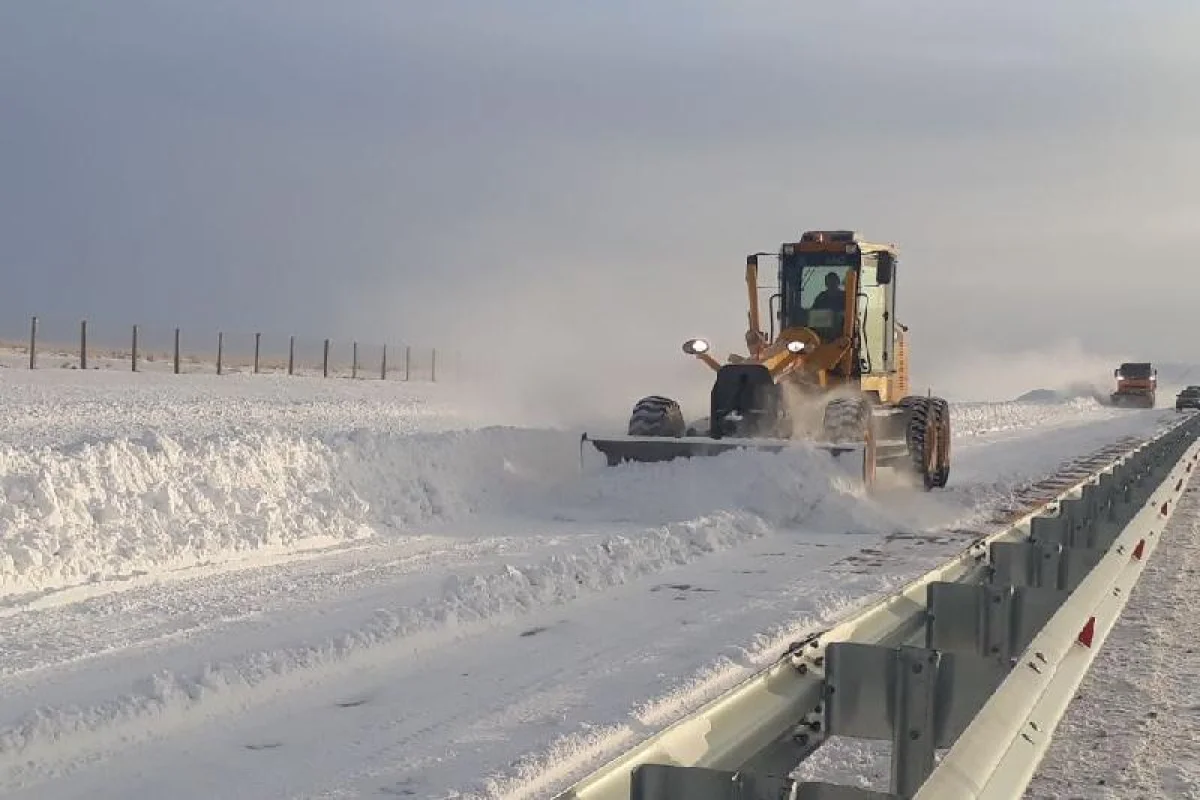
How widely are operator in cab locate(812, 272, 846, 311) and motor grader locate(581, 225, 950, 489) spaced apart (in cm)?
1

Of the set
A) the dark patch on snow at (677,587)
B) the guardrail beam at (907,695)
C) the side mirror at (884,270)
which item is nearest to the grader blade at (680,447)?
the side mirror at (884,270)

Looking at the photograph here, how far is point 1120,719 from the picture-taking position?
5.80 meters

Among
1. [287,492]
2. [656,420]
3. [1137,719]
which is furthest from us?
[656,420]

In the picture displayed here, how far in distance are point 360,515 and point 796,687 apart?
8.35m

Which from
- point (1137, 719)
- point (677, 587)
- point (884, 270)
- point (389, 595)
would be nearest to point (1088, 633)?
point (1137, 719)

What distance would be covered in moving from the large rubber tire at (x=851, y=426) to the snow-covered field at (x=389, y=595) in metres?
0.50

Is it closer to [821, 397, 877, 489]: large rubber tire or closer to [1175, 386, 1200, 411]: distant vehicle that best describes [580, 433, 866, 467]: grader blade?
[821, 397, 877, 489]: large rubber tire

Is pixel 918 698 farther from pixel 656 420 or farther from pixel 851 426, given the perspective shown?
pixel 656 420

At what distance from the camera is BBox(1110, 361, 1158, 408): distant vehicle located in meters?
64.8

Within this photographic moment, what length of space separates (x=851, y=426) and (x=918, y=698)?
32.6 ft

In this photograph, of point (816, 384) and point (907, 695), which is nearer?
point (907, 695)

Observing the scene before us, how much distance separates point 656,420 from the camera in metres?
14.4

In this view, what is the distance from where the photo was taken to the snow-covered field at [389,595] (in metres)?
5.16

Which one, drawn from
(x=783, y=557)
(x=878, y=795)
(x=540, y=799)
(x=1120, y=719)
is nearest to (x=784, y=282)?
(x=783, y=557)
